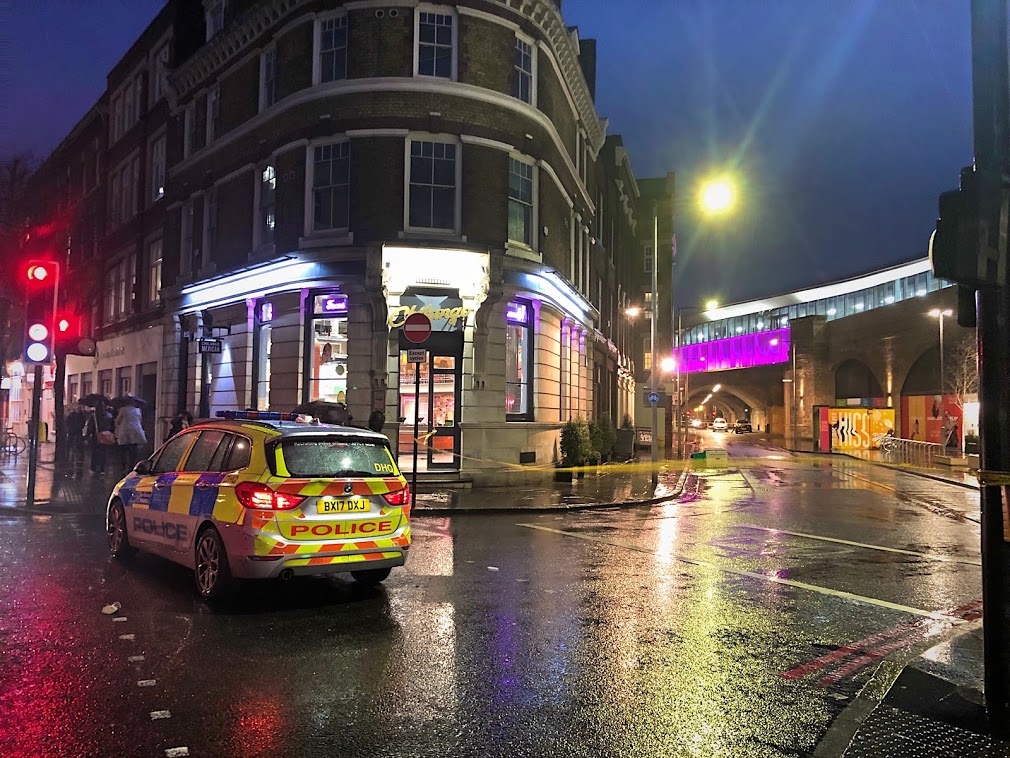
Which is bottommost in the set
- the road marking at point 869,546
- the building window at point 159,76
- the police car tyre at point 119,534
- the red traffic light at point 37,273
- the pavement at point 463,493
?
the road marking at point 869,546

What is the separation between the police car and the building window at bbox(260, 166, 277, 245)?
550 inches

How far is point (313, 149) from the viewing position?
1930 cm

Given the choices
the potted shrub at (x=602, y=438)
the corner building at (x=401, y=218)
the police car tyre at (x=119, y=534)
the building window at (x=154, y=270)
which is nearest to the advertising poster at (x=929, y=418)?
the potted shrub at (x=602, y=438)

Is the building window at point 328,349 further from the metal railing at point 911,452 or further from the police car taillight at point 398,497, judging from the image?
the metal railing at point 911,452

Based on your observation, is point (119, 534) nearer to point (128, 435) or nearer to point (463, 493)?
point (463, 493)

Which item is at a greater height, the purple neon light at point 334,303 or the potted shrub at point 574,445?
the purple neon light at point 334,303

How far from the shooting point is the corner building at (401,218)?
1839 centimetres

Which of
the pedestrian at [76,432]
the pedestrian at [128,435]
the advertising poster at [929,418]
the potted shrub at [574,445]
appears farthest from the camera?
the advertising poster at [929,418]

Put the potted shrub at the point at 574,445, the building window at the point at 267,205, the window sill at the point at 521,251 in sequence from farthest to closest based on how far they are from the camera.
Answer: the potted shrub at the point at 574,445 < the building window at the point at 267,205 < the window sill at the point at 521,251

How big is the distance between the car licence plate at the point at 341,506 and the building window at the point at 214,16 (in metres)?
22.7

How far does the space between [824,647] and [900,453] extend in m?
34.7

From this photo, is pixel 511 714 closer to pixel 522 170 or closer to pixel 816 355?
pixel 522 170

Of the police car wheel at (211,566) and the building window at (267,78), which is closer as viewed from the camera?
the police car wheel at (211,566)

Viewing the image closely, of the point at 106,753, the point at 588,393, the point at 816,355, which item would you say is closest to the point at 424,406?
the point at 588,393
